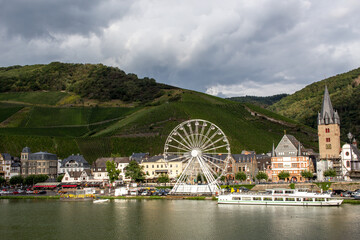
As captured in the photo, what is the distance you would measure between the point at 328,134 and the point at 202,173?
110 ft

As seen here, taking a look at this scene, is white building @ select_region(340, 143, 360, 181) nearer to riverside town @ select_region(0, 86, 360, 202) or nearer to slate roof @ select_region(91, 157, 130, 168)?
riverside town @ select_region(0, 86, 360, 202)

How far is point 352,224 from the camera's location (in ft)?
158

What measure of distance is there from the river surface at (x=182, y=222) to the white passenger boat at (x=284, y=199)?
9.67 feet

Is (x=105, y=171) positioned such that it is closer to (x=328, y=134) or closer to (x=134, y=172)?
(x=134, y=172)

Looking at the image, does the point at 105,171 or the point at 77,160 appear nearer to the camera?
the point at 105,171

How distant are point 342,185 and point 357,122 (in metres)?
106

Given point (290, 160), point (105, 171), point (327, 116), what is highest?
point (327, 116)

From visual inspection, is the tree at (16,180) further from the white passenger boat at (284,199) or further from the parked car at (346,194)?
the parked car at (346,194)

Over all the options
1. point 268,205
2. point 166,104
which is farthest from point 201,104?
point 268,205

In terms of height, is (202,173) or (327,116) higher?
(327,116)

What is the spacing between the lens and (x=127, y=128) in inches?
5773

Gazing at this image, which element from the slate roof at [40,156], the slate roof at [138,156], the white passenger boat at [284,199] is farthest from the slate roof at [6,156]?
the white passenger boat at [284,199]

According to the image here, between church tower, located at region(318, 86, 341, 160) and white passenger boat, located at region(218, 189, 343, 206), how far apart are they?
35440mm

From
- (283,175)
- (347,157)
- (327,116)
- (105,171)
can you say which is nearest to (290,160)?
(283,175)
